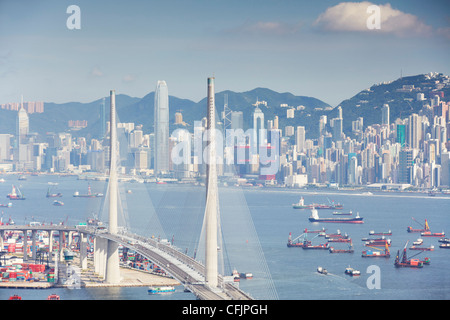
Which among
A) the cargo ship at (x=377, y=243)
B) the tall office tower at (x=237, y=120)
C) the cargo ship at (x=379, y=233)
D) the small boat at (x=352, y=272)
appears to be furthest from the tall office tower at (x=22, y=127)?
the small boat at (x=352, y=272)

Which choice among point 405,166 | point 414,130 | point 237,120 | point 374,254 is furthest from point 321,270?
point 237,120

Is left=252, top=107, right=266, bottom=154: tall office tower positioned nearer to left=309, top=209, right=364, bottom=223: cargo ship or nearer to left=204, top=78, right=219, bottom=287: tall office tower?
left=309, top=209, right=364, bottom=223: cargo ship

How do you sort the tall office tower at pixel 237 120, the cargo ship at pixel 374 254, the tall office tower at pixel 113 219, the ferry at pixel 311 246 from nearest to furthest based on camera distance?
the tall office tower at pixel 113 219 → the cargo ship at pixel 374 254 → the ferry at pixel 311 246 → the tall office tower at pixel 237 120

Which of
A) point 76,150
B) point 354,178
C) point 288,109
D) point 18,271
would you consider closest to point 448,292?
point 18,271

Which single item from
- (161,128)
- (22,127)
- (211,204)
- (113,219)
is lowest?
(113,219)

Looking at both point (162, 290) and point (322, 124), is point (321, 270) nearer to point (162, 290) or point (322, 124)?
point (162, 290)

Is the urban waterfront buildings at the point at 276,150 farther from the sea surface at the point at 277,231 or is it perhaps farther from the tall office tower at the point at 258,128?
the sea surface at the point at 277,231
